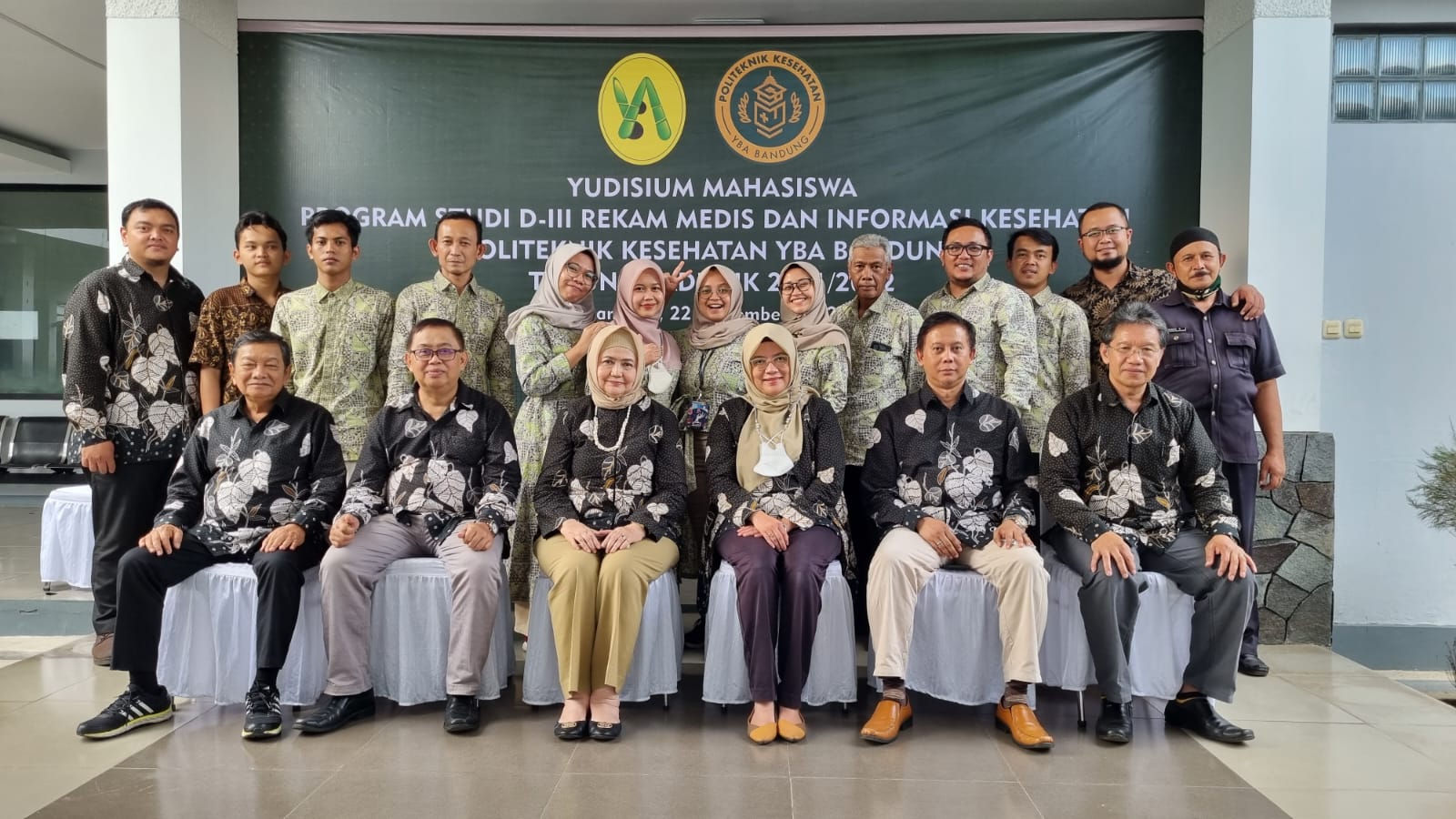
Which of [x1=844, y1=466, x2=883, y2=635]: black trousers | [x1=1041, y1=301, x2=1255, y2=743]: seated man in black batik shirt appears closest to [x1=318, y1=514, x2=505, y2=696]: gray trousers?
[x1=844, y1=466, x2=883, y2=635]: black trousers

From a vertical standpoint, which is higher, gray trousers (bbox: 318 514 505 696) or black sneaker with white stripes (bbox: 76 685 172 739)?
gray trousers (bbox: 318 514 505 696)

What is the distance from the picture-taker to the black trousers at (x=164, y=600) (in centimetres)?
254

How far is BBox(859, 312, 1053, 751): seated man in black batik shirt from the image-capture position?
8.38ft

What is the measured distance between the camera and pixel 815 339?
3062 millimetres

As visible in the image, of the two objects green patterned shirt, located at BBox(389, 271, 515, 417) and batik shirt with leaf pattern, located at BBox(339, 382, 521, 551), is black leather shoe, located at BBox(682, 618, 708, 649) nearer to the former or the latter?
batik shirt with leaf pattern, located at BBox(339, 382, 521, 551)

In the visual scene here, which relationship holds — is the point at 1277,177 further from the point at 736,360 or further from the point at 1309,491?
the point at 736,360

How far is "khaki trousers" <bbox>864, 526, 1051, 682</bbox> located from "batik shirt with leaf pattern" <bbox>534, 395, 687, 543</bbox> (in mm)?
669

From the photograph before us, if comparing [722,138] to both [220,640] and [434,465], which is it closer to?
[434,465]

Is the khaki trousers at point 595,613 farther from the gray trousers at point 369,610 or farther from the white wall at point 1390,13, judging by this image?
the white wall at point 1390,13

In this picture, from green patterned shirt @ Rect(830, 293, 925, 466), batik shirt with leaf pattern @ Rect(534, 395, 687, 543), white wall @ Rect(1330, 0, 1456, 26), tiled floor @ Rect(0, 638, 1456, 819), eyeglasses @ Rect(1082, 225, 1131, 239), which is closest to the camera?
tiled floor @ Rect(0, 638, 1456, 819)

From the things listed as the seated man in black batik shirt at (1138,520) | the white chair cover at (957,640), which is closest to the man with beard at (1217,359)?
the seated man in black batik shirt at (1138,520)

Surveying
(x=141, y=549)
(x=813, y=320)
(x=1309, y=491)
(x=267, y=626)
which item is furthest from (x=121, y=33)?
(x=1309, y=491)

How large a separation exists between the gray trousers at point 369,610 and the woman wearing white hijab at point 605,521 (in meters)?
0.17

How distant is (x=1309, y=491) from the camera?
12.1 ft
